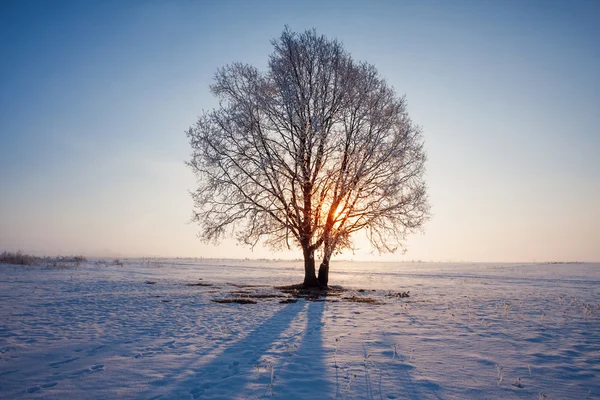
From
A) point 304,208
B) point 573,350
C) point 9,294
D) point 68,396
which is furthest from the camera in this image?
point 304,208

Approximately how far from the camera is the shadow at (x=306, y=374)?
5327 millimetres

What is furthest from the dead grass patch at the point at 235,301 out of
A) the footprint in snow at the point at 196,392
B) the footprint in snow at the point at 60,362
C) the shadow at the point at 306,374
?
the footprint in snow at the point at 196,392

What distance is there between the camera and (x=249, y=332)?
30.5 ft

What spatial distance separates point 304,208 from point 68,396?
46.6ft

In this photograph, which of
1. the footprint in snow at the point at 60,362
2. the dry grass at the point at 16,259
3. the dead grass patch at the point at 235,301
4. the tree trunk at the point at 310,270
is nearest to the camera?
the footprint in snow at the point at 60,362

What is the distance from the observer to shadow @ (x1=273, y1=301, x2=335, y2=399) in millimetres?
5327

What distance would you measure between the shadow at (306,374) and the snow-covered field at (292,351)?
0.11 feet

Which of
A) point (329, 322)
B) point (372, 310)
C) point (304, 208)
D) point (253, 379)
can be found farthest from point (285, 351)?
point (304, 208)

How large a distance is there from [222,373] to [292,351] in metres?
1.87

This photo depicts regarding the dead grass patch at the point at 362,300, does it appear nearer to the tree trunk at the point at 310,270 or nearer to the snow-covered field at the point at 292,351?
the snow-covered field at the point at 292,351

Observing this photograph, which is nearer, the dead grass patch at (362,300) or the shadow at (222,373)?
the shadow at (222,373)

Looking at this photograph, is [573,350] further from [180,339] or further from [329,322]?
[180,339]

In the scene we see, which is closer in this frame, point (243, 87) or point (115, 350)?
point (115, 350)

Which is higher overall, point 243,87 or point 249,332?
point 243,87
